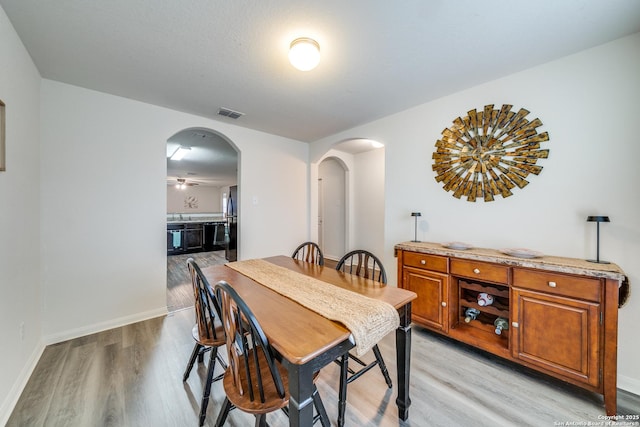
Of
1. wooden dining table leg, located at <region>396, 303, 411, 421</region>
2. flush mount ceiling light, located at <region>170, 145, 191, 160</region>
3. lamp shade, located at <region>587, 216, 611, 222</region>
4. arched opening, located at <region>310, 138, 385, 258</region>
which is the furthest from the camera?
arched opening, located at <region>310, 138, 385, 258</region>

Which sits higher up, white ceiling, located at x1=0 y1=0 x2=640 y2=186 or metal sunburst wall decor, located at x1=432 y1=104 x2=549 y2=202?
white ceiling, located at x1=0 y1=0 x2=640 y2=186

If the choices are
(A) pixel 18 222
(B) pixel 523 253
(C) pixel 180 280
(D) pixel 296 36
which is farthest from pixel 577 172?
(C) pixel 180 280

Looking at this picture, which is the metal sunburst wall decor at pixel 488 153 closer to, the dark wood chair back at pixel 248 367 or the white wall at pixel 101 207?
the dark wood chair back at pixel 248 367

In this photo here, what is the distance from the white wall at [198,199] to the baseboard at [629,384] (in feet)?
36.3

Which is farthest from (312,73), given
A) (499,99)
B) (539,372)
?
(539,372)

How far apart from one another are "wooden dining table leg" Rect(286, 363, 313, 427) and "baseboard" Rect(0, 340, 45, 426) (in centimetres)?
188

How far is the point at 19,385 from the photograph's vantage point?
5.40 feet

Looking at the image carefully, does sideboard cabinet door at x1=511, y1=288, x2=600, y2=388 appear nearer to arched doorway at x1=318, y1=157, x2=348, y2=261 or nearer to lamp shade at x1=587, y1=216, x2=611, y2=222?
lamp shade at x1=587, y1=216, x2=611, y2=222

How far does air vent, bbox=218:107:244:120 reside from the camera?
2.91 metres

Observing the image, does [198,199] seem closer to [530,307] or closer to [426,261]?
[426,261]

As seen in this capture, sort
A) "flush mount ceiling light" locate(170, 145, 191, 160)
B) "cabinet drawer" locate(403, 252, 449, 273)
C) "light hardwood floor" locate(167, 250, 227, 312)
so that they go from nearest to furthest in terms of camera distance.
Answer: "cabinet drawer" locate(403, 252, 449, 273) < "light hardwood floor" locate(167, 250, 227, 312) < "flush mount ceiling light" locate(170, 145, 191, 160)

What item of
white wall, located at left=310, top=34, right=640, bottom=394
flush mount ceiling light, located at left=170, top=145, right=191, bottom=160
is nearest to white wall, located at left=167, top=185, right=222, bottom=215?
flush mount ceiling light, located at left=170, top=145, right=191, bottom=160

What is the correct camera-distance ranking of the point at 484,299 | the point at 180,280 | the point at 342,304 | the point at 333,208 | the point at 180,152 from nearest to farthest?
the point at 342,304, the point at 484,299, the point at 180,280, the point at 180,152, the point at 333,208

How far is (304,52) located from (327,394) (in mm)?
2326
